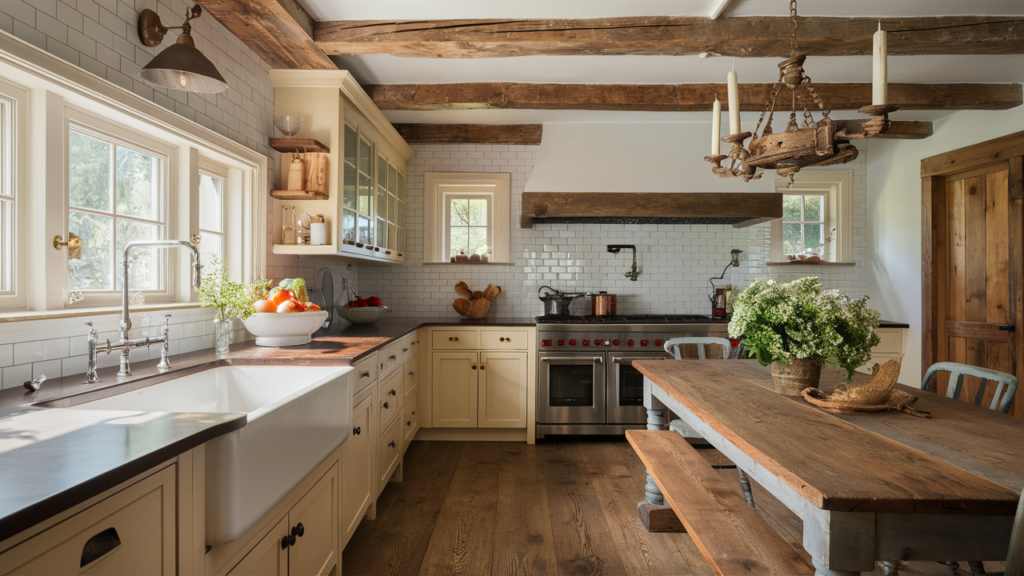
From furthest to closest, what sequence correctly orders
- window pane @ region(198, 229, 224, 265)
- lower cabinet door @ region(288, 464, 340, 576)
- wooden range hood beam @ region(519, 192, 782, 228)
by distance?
1. wooden range hood beam @ region(519, 192, 782, 228)
2. window pane @ region(198, 229, 224, 265)
3. lower cabinet door @ region(288, 464, 340, 576)

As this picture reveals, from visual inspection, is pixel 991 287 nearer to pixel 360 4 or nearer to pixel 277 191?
pixel 360 4

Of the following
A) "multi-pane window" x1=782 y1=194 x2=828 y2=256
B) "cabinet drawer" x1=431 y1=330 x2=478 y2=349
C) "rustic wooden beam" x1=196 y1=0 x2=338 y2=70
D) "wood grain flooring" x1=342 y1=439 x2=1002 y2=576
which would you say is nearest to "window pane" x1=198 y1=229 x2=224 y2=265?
"rustic wooden beam" x1=196 y1=0 x2=338 y2=70

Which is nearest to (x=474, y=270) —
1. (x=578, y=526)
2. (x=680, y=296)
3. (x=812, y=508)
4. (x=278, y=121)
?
(x=680, y=296)

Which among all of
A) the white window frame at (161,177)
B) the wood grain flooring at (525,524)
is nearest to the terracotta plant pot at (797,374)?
the wood grain flooring at (525,524)

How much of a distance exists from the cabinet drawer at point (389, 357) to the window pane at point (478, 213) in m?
1.90

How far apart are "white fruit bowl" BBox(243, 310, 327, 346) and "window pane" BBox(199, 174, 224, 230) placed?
610 millimetres

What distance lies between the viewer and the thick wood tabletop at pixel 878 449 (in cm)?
106

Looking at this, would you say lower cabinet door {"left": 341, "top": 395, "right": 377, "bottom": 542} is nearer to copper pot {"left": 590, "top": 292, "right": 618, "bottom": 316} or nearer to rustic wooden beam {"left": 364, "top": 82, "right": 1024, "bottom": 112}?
rustic wooden beam {"left": 364, "top": 82, "right": 1024, "bottom": 112}

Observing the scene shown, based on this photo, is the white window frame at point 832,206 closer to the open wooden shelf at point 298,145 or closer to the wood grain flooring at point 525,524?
the wood grain flooring at point 525,524

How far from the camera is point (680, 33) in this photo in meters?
2.78

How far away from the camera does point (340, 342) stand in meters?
2.79

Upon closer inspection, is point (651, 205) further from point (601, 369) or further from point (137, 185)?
point (137, 185)

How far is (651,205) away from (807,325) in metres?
2.44

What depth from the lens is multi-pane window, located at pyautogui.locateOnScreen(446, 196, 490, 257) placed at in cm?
492
